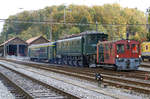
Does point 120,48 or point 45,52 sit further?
point 45,52

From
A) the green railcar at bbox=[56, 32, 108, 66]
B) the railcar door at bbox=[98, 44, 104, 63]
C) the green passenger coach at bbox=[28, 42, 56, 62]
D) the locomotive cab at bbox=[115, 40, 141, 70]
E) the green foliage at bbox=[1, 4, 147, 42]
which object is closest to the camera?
the locomotive cab at bbox=[115, 40, 141, 70]

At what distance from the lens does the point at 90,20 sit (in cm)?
8300

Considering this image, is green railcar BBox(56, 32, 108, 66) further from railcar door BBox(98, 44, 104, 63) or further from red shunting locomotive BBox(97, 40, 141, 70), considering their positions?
red shunting locomotive BBox(97, 40, 141, 70)

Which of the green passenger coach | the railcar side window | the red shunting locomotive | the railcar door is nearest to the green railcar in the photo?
the railcar door

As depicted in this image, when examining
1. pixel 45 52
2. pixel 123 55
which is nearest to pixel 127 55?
pixel 123 55

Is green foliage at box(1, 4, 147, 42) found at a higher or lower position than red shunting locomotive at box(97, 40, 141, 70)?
higher

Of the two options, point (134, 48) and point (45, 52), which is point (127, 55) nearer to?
point (134, 48)

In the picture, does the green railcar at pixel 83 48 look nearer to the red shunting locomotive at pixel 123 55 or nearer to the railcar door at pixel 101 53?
the railcar door at pixel 101 53

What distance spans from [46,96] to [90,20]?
2909 inches

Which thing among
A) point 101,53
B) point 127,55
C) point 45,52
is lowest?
point 127,55

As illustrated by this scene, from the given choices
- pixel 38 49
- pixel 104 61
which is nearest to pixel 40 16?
pixel 38 49

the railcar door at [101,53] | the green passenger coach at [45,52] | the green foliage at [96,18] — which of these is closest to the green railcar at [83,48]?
the railcar door at [101,53]

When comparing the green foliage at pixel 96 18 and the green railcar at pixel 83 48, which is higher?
the green foliage at pixel 96 18

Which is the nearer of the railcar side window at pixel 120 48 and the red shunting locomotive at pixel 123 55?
the red shunting locomotive at pixel 123 55
